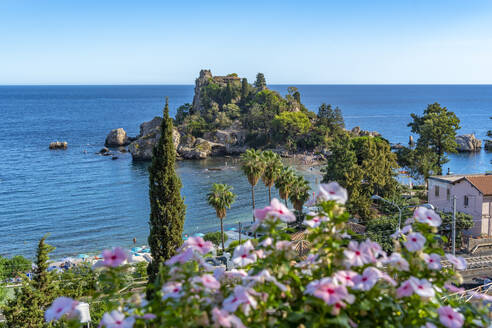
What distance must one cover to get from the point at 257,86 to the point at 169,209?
105 meters

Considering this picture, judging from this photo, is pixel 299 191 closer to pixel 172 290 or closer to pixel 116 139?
pixel 172 290

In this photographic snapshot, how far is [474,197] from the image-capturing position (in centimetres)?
3662

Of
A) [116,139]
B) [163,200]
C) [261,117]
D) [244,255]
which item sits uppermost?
[244,255]

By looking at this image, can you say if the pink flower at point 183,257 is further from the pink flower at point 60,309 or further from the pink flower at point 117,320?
the pink flower at point 60,309

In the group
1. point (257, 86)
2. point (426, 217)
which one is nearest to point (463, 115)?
point (257, 86)

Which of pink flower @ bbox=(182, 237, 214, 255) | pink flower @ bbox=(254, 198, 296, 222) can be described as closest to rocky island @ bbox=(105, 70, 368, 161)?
pink flower @ bbox=(182, 237, 214, 255)

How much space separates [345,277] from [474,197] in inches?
1519

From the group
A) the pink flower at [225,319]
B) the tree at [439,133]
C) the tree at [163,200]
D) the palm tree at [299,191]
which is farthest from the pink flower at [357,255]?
the tree at [439,133]

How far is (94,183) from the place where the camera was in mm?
72812

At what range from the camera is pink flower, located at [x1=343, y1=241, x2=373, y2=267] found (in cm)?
331

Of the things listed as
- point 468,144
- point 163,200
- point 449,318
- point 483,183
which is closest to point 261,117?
point 468,144

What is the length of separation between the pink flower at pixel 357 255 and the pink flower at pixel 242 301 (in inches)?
33.6

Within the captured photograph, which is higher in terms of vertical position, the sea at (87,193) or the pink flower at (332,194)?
the pink flower at (332,194)

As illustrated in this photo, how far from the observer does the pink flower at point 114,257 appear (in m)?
3.40
